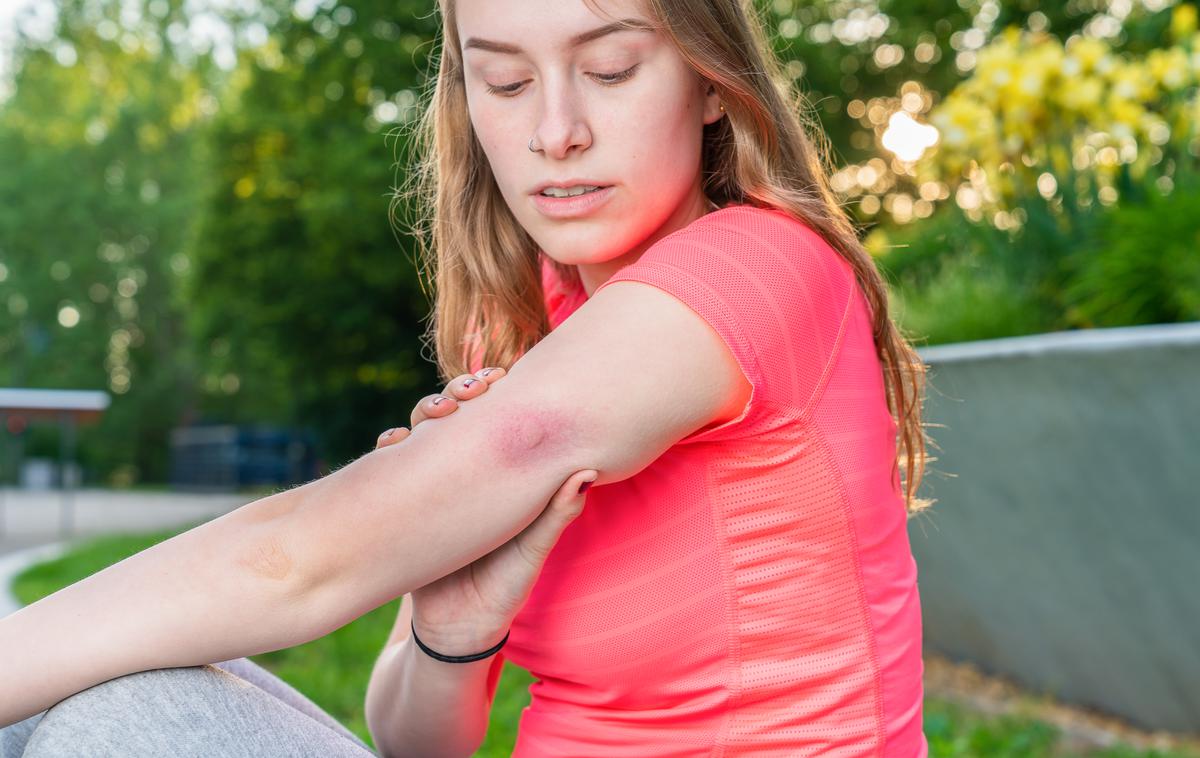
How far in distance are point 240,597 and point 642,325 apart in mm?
456

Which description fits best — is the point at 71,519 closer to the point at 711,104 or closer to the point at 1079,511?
the point at 1079,511

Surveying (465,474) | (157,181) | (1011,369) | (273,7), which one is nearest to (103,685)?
(465,474)

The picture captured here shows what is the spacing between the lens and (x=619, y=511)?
50.1 inches

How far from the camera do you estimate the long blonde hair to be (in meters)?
1.38

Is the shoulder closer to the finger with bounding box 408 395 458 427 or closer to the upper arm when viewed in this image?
A: the upper arm

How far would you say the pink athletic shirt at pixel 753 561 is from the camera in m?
1.19

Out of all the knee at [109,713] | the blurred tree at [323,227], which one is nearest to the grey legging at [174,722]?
the knee at [109,713]

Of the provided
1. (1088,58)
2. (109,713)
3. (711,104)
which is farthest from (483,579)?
(1088,58)

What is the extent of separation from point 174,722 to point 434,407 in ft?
1.22

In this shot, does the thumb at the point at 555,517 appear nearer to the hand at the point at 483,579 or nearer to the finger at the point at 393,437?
the hand at the point at 483,579

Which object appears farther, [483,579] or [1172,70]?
[1172,70]

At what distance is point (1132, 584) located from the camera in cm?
348

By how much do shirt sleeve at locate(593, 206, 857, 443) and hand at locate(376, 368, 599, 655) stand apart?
152 millimetres

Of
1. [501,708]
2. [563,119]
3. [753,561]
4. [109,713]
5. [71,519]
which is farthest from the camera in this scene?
[71,519]
